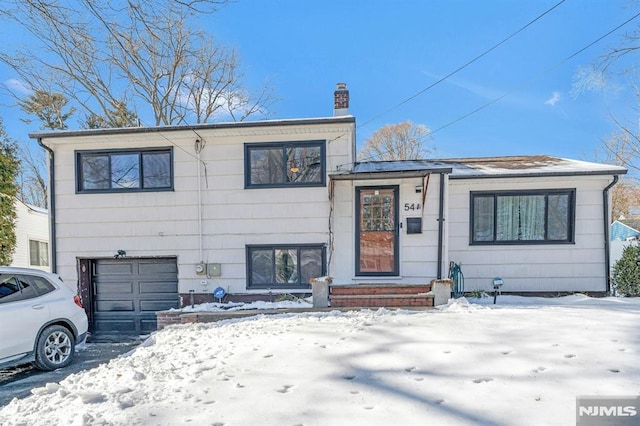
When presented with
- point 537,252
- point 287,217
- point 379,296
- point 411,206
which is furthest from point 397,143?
point 379,296

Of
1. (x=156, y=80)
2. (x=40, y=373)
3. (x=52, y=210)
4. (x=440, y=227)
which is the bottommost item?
(x=40, y=373)

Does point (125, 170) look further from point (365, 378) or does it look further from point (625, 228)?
point (625, 228)

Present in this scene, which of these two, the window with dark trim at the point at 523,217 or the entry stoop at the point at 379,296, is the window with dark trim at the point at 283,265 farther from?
the window with dark trim at the point at 523,217

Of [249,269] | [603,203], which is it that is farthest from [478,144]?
[249,269]

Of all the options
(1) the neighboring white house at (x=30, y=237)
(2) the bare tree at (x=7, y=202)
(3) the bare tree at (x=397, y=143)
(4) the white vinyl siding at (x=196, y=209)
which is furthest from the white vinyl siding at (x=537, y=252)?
(1) the neighboring white house at (x=30, y=237)

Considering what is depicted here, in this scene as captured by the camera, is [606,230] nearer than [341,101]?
Yes

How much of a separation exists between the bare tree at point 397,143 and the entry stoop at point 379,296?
631 inches

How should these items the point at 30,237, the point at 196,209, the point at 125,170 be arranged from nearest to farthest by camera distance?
the point at 196,209 → the point at 125,170 → the point at 30,237

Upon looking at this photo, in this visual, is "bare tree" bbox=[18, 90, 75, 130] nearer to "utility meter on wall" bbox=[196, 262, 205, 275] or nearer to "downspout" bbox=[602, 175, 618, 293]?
"utility meter on wall" bbox=[196, 262, 205, 275]

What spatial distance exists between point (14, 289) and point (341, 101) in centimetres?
691

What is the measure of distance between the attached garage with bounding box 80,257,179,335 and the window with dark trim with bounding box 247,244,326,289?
76.7 inches

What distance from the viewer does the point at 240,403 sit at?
232cm

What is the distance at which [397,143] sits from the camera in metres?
21.9

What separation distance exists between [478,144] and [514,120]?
168cm
